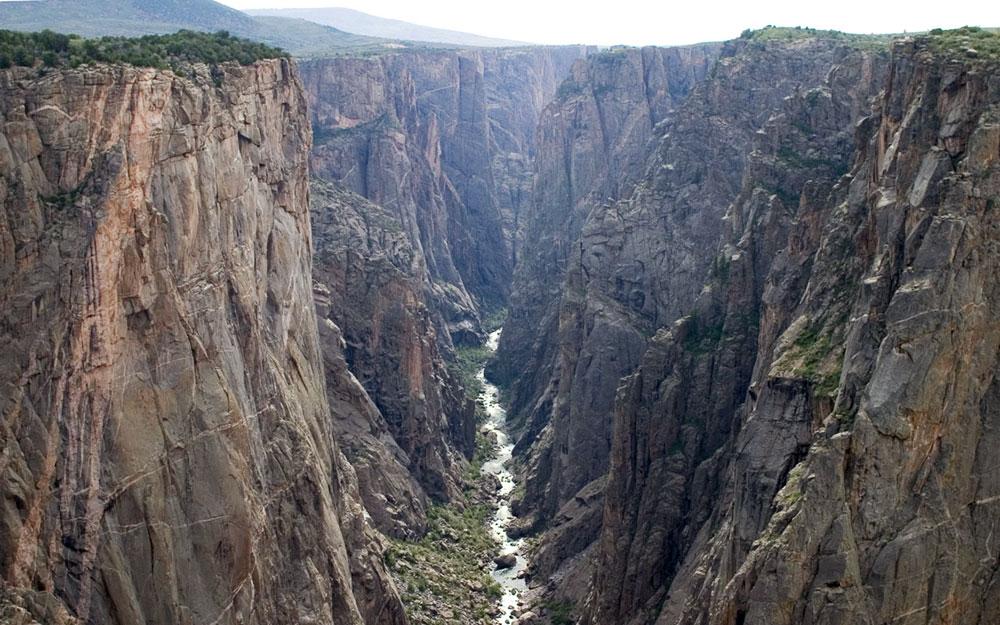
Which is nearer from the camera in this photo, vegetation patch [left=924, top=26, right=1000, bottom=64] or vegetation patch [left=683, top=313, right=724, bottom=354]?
vegetation patch [left=924, top=26, right=1000, bottom=64]

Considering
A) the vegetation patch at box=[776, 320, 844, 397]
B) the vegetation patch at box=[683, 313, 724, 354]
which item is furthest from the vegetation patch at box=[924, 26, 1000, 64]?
the vegetation patch at box=[683, 313, 724, 354]

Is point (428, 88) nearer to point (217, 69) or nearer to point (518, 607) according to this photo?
point (518, 607)

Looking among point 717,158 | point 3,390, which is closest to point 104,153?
point 3,390

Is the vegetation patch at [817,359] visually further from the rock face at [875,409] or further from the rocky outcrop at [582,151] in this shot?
the rocky outcrop at [582,151]

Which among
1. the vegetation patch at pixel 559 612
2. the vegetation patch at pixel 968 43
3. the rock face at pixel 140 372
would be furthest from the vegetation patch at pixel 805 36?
the rock face at pixel 140 372

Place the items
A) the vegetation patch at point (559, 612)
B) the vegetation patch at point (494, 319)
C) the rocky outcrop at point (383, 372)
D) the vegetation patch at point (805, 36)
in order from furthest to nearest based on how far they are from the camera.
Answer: the vegetation patch at point (494, 319)
the vegetation patch at point (805, 36)
the rocky outcrop at point (383, 372)
the vegetation patch at point (559, 612)

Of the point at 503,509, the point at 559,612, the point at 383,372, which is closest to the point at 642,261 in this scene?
the point at 383,372

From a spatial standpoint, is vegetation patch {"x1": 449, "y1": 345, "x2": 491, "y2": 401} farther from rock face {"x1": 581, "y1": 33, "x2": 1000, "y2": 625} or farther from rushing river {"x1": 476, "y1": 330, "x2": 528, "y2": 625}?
rock face {"x1": 581, "y1": 33, "x2": 1000, "y2": 625}
